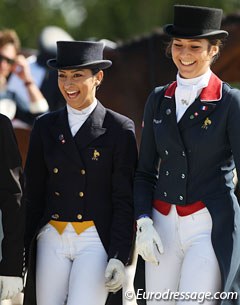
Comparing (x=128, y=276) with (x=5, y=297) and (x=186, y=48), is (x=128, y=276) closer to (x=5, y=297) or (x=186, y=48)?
(x=5, y=297)

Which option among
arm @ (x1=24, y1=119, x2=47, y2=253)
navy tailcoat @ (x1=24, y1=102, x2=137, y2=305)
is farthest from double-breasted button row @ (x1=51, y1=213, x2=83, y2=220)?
arm @ (x1=24, y1=119, x2=47, y2=253)

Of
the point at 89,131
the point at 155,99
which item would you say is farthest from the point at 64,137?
the point at 155,99

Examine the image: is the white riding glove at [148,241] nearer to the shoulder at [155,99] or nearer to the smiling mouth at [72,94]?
the shoulder at [155,99]

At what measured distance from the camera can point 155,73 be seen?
8430 mm

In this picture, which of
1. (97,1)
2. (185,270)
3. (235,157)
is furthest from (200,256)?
(97,1)

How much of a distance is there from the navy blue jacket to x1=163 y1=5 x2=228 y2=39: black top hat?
24 cm

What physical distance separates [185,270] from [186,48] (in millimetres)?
1091

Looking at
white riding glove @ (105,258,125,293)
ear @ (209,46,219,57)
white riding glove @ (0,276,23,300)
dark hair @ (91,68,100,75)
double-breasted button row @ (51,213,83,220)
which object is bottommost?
white riding glove @ (0,276,23,300)

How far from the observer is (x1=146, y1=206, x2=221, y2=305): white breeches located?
433 cm

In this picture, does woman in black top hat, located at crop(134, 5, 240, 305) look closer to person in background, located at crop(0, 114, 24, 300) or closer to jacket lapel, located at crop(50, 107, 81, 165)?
jacket lapel, located at crop(50, 107, 81, 165)

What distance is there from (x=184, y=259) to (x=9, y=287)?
891mm

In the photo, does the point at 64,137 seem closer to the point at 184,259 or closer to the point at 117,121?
the point at 117,121

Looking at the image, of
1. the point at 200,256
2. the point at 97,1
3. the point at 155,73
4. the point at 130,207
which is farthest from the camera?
the point at 97,1

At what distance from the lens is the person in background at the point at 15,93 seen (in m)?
8.09
